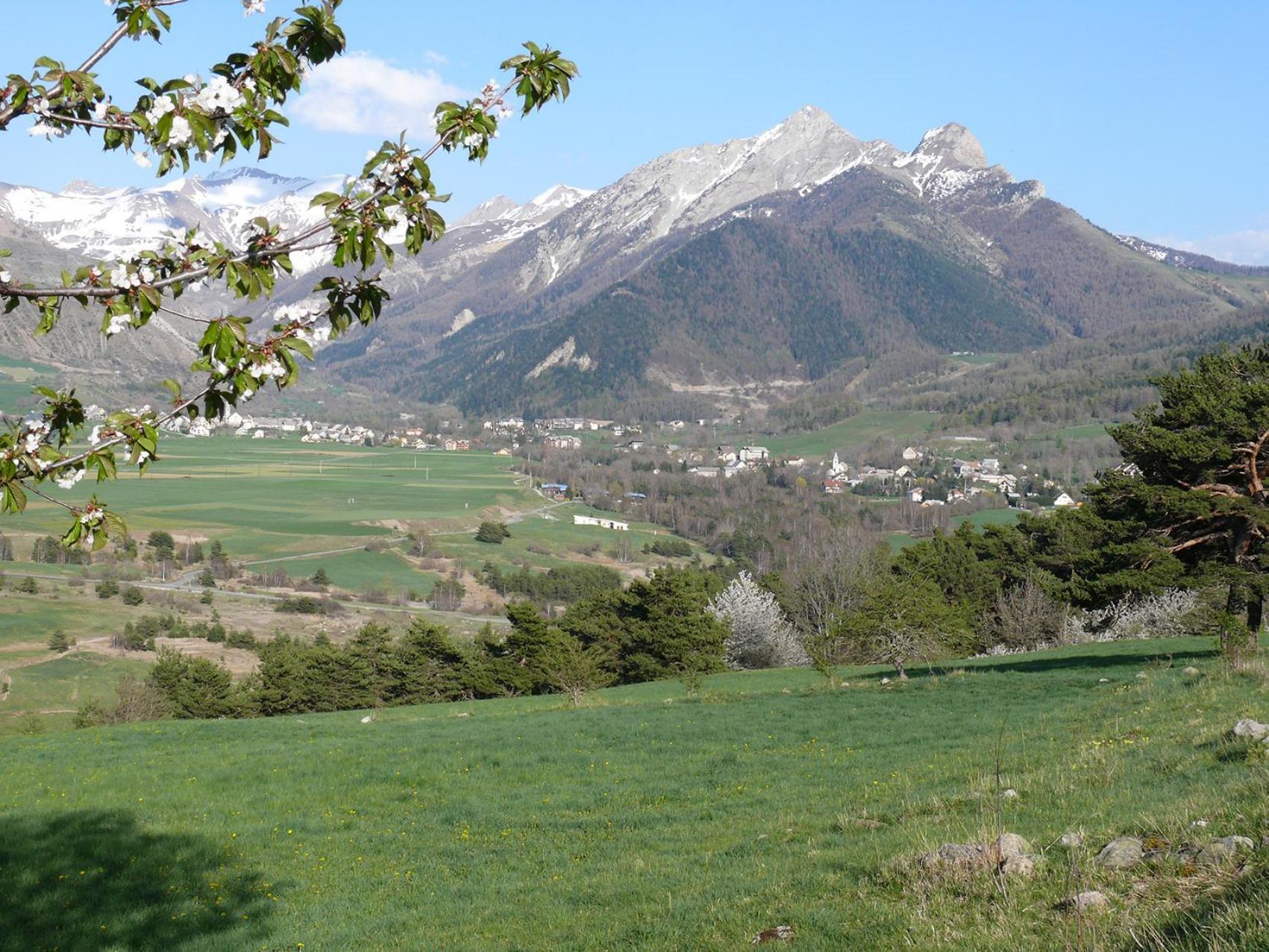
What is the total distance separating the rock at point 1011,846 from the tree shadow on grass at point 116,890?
282 inches

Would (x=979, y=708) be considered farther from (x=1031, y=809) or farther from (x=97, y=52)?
(x=97, y=52)

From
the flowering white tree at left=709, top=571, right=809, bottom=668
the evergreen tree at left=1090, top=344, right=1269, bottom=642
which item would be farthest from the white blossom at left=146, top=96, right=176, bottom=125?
the flowering white tree at left=709, top=571, right=809, bottom=668

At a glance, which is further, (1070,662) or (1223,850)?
(1070,662)

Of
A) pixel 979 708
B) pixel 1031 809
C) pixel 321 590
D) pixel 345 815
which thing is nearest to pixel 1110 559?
pixel 979 708

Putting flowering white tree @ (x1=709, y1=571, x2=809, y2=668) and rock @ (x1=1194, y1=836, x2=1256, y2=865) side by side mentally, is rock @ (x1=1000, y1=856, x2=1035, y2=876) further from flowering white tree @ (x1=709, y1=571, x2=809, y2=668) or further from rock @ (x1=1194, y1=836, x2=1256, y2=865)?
flowering white tree @ (x1=709, y1=571, x2=809, y2=668)

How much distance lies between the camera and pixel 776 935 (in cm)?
745

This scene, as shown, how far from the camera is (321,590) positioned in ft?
340

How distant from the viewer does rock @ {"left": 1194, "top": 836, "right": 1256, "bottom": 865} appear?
6.73 metres

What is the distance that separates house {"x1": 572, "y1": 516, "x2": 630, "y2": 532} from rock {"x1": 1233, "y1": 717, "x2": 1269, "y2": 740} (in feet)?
439

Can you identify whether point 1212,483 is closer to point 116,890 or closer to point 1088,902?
point 1088,902

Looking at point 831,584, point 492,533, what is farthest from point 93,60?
point 492,533

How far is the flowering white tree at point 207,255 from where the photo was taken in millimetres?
4547

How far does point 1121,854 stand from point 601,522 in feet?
Result: 479

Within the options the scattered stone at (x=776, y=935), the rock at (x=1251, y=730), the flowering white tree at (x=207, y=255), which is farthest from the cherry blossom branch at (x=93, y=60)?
the rock at (x=1251, y=730)
